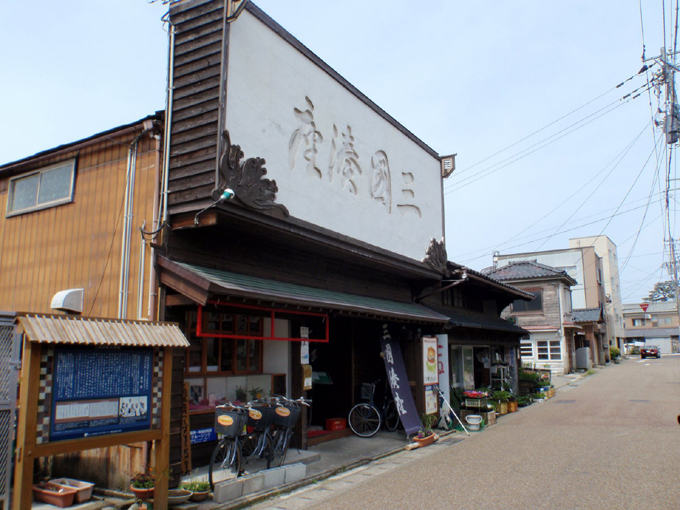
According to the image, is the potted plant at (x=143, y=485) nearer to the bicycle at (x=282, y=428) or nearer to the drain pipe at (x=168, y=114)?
the bicycle at (x=282, y=428)

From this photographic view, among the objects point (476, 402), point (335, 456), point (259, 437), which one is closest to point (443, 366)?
point (476, 402)

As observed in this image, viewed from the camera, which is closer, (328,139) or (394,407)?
(328,139)

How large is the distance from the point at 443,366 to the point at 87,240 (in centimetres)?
1030

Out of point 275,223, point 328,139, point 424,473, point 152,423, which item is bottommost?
point 424,473

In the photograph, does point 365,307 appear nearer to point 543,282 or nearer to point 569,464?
point 569,464

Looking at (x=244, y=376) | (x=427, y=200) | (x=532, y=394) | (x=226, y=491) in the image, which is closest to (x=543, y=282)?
(x=532, y=394)

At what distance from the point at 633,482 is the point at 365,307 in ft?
18.4

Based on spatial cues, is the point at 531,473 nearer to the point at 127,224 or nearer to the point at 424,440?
the point at 424,440

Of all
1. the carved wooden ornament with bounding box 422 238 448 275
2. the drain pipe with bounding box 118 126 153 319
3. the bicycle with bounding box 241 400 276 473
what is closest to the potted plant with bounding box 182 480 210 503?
the bicycle with bounding box 241 400 276 473

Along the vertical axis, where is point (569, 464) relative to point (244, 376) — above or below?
below

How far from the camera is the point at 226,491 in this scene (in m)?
7.54

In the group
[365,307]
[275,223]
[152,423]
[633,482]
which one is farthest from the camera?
[365,307]

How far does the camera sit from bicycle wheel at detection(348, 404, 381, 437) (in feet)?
43.7

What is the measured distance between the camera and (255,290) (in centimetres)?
830
